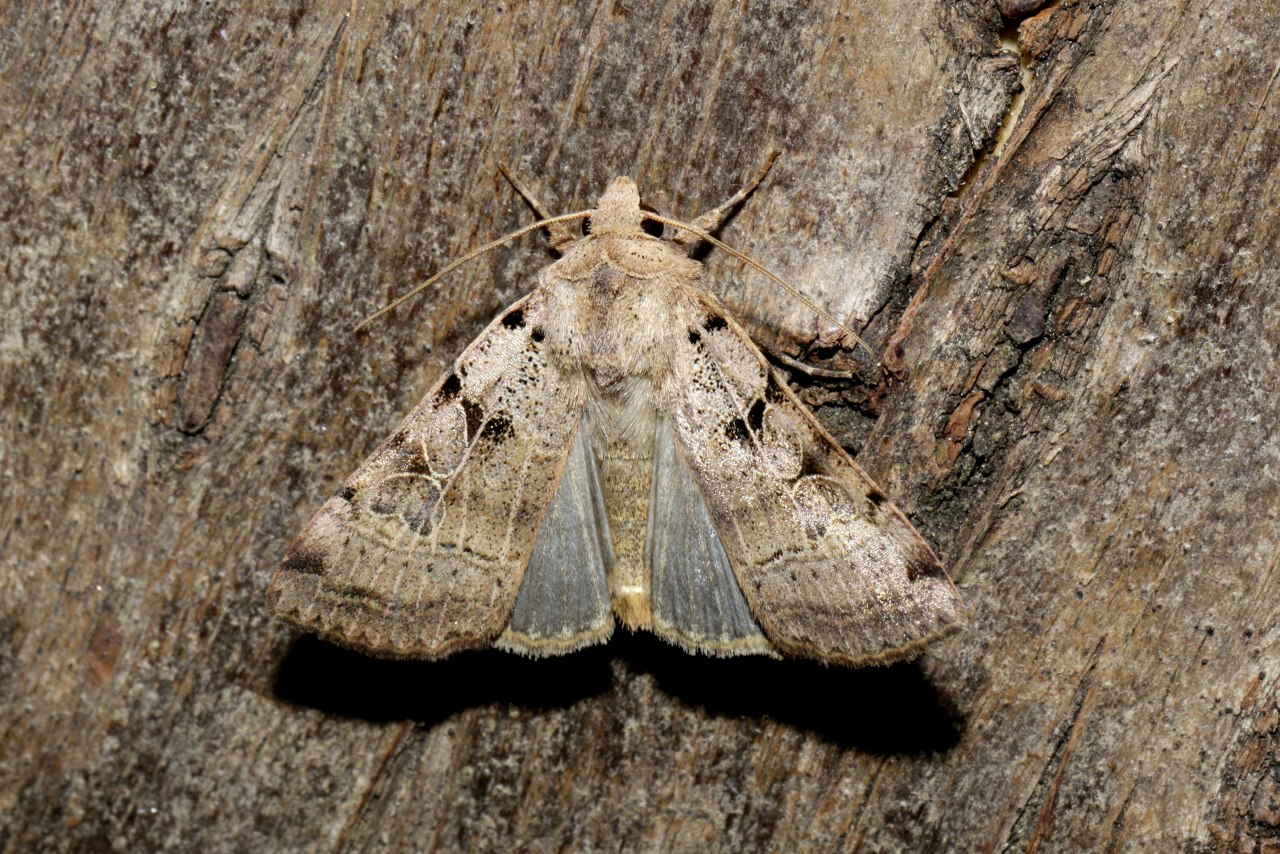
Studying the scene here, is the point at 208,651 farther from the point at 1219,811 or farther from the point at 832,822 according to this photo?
the point at 1219,811

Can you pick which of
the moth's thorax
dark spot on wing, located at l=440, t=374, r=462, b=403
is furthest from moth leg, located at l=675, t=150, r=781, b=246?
dark spot on wing, located at l=440, t=374, r=462, b=403

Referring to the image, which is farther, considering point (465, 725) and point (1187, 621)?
point (465, 725)

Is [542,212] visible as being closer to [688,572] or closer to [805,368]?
[805,368]

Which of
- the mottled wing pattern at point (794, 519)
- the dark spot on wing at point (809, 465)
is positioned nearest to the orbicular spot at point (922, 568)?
the mottled wing pattern at point (794, 519)

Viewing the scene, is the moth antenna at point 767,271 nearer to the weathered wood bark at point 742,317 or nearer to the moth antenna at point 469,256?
the weathered wood bark at point 742,317

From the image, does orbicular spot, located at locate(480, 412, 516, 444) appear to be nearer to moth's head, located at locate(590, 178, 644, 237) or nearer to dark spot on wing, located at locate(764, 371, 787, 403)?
moth's head, located at locate(590, 178, 644, 237)

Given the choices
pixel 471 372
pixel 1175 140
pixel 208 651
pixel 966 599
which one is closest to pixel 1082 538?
pixel 966 599
